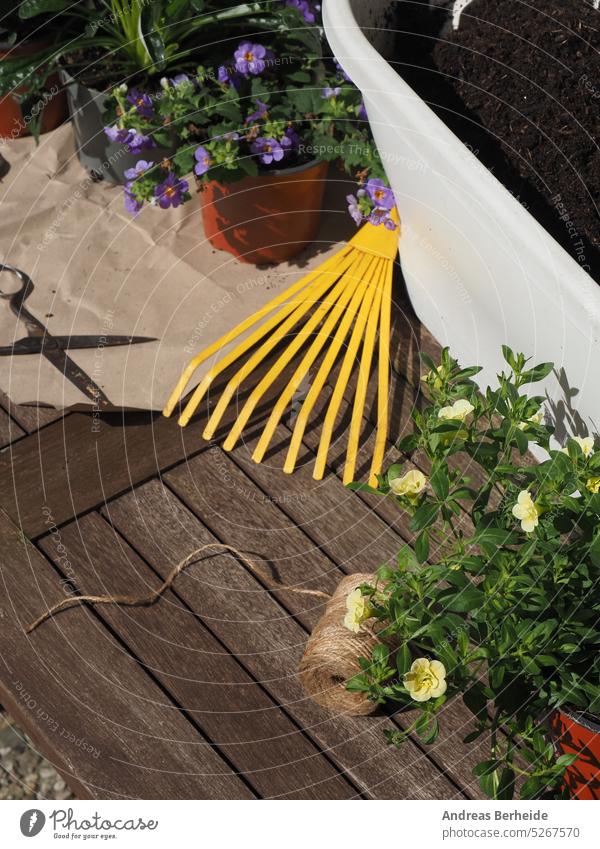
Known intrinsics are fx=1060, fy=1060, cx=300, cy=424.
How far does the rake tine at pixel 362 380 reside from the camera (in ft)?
5.12

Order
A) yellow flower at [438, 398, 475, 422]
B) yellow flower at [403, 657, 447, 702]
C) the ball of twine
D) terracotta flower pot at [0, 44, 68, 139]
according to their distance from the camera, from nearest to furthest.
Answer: yellow flower at [403, 657, 447, 702], yellow flower at [438, 398, 475, 422], the ball of twine, terracotta flower pot at [0, 44, 68, 139]

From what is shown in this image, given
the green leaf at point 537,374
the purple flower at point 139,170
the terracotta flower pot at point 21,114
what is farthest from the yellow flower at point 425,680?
the terracotta flower pot at point 21,114

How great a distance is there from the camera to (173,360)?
1690mm

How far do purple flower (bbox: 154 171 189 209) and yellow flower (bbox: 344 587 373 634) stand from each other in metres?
0.78

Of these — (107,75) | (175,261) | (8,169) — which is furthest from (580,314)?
(8,169)

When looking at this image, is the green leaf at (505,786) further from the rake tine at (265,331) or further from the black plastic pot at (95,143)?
the black plastic pot at (95,143)

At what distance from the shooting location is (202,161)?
5.34ft

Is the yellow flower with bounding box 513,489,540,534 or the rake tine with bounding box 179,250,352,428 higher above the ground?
the rake tine with bounding box 179,250,352,428

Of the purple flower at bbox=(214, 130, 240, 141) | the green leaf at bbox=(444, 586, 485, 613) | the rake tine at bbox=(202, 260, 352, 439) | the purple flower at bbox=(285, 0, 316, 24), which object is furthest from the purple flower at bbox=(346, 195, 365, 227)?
the green leaf at bbox=(444, 586, 485, 613)

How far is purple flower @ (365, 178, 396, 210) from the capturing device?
65.7 inches

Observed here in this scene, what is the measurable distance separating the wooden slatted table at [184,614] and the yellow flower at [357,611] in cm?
25

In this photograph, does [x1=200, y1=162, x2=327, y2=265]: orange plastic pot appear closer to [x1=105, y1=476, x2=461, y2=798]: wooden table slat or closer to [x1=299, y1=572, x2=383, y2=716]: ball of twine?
[x1=105, y1=476, x2=461, y2=798]: wooden table slat

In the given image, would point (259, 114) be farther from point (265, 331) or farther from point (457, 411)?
point (457, 411)

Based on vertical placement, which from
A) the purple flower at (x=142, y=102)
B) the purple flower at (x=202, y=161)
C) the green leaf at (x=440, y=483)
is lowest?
the green leaf at (x=440, y=483)
